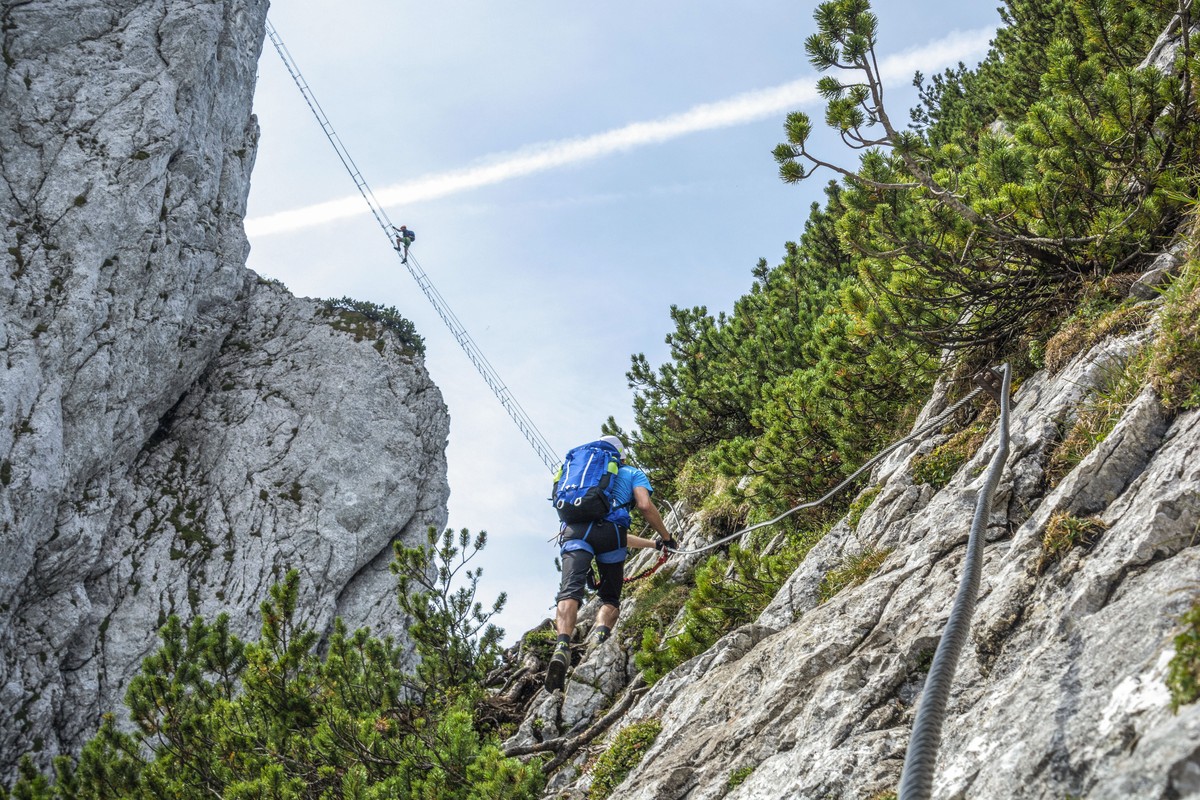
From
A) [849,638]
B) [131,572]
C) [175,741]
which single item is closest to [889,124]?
[849,638]

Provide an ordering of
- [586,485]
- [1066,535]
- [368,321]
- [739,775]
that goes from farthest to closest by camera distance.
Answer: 1. [368,321]
2. [586,485]
3. [739,775]
4. [1066,535]

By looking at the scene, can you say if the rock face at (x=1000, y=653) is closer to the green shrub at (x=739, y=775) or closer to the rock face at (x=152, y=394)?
the green shrub at (x=739, y=775)

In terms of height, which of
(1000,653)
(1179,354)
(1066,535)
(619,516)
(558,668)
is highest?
(619,516)

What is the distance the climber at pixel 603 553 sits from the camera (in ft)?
28.6

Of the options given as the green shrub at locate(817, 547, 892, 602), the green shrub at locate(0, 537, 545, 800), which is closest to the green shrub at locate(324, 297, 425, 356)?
the green shrub at locate(0, 537, 545, 800)

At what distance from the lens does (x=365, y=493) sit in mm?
26203

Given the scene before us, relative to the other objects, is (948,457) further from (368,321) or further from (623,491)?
(368,321)

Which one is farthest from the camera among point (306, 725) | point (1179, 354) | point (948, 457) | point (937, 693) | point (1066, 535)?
point (306, 725)

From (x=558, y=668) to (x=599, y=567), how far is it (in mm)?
1379

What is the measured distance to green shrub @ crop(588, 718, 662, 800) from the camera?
623cm

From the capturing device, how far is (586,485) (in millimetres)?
9219

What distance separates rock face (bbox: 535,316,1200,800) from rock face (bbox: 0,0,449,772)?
1782 cm

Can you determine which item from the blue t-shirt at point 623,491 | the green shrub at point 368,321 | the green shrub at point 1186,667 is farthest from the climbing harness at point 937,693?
the green shrub at point 368,321

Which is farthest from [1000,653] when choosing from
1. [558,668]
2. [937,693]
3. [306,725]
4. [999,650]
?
[306,725]
